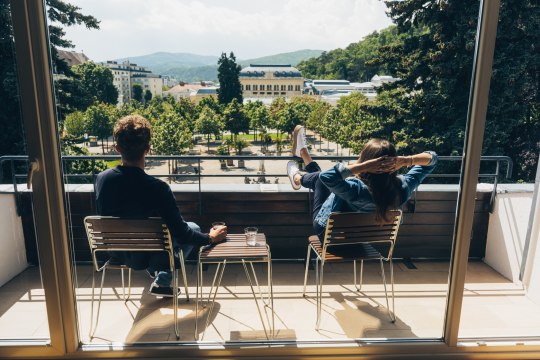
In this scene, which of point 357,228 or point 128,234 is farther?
point 357,228

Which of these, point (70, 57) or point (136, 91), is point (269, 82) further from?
point (70, 57)

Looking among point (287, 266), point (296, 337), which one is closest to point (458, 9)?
point (287, 266)

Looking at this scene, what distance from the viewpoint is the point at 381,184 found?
2008mm

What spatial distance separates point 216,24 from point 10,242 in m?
2.04

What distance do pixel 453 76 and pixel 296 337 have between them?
12687 millimetres

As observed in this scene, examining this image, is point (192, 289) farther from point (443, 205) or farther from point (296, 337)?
point (443, 205)

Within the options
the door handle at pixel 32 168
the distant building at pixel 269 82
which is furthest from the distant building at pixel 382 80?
the distant building at pixel 269 82

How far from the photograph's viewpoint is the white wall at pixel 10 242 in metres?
2.62

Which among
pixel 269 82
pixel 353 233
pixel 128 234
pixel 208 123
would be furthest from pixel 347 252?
pixel 208 123

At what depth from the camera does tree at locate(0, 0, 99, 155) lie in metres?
1.49

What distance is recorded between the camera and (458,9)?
1062cm

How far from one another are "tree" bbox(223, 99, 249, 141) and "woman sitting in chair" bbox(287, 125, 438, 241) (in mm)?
38248

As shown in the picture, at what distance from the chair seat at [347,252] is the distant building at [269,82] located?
33055 millimetres

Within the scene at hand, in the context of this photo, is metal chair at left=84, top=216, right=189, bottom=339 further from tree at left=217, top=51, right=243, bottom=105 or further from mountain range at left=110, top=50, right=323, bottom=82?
tree at left=217, top=51, right=243, bottom=105
